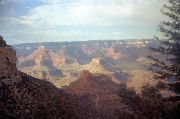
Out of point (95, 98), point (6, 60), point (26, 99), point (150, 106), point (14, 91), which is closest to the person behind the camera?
point (150, 106)

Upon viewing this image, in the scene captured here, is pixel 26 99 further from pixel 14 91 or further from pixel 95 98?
pixel 95 98

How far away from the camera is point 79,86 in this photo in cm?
8944

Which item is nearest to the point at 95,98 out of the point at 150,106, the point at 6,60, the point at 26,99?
the point at 26,99

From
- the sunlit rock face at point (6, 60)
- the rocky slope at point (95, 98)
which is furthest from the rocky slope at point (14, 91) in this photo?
the rocky slope at point (95, 98)

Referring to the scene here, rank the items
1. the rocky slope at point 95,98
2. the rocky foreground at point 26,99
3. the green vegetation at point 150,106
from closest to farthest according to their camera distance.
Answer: the rocky foreground at point 26,99 < the green vegetation at point 150,106 < the rocky slope at point 95,98

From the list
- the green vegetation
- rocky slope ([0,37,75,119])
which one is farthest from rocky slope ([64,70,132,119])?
the green vegetation

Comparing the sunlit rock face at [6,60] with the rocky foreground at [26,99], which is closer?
the rocky foreground at [26,99]

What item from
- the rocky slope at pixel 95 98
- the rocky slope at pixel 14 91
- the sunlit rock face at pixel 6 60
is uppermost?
the sunlit rock face at pixel 6 60

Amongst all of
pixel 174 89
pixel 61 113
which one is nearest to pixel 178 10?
pixel 174 89

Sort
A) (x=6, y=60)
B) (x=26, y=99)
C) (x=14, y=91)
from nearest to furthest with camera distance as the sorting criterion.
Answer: (x=14, y=91) < (x=26, y=99) < (x=6, y=60)

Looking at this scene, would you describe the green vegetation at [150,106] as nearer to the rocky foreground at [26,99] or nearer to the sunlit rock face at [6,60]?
the rocky foreground at [26,99]

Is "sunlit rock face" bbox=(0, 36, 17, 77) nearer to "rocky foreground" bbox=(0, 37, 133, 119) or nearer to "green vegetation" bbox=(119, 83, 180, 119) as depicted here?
"rocky foreground" bbox=(0, 37, 133, 119)

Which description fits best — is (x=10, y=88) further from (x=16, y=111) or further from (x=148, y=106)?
(x=148, y=106)

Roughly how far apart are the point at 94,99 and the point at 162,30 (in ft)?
135
